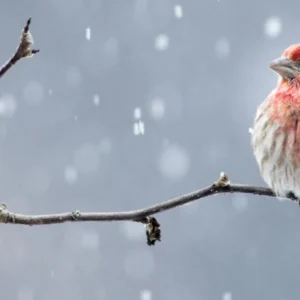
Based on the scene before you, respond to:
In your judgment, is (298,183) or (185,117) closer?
(298,183)

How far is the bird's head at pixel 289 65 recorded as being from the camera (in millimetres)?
3064

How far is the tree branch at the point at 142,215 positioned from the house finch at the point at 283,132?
0.91 m

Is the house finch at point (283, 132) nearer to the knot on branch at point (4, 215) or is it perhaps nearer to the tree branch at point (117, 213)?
the tree branch at point (117, 213)

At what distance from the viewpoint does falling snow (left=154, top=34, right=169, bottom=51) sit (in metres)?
62.4

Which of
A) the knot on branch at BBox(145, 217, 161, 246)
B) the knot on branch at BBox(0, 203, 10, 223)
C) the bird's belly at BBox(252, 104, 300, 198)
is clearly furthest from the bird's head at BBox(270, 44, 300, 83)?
the knot on branch at BBox(0, 203, 10, 223)

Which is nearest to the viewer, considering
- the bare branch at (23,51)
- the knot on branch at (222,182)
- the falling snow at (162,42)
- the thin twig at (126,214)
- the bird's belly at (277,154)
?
the bare branch at (23,51)

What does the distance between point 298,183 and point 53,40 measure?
50626mm

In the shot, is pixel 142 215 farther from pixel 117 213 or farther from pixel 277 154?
pixel 277 154

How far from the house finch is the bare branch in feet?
4.38

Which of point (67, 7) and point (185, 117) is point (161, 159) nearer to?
point (185, 117)

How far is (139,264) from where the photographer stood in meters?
47.1

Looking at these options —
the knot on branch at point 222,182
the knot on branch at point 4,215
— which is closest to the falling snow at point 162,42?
the knot on branch at point 222,182

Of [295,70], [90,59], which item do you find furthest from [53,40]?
[295,70]

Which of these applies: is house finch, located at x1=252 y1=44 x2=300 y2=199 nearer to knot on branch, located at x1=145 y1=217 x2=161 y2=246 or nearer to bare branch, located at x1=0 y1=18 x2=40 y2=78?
knot on branch, located at x1=145 y1=217 x2=161 y2=246
